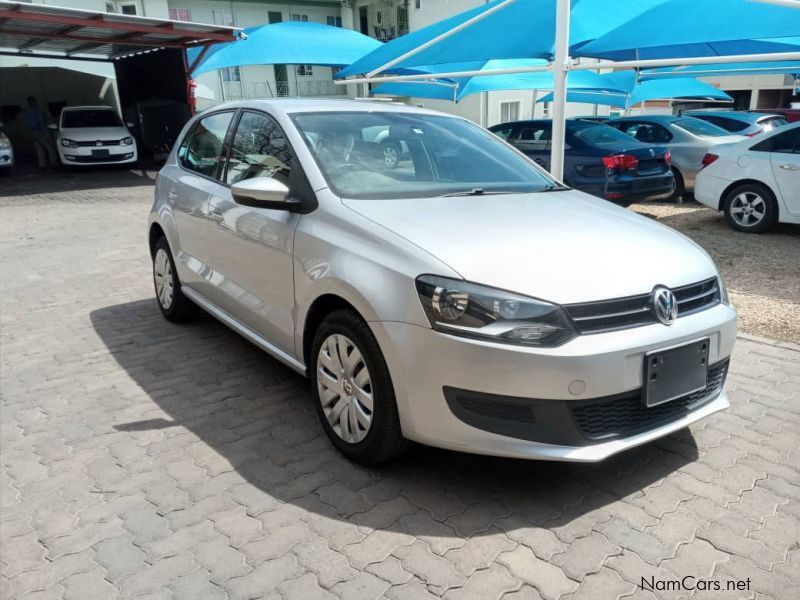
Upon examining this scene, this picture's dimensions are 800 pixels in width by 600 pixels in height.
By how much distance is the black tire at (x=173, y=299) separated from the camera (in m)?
4.91

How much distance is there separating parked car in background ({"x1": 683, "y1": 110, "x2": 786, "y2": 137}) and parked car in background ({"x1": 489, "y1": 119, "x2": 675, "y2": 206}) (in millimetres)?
4163

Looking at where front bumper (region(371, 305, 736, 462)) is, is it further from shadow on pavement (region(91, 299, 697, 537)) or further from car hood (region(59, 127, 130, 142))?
car hood (region(59, 127, 130, 142))

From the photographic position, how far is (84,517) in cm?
274

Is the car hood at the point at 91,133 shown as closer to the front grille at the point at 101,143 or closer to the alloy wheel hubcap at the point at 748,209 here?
the front grille at the point at 101,143

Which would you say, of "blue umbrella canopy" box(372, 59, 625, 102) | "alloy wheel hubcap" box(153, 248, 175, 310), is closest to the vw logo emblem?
"alloy wheel hubcap" box(153, 248, 175, 310)

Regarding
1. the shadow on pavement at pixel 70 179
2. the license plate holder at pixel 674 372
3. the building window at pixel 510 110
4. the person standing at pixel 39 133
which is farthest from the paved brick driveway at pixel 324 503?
the building window at pixel 510 110

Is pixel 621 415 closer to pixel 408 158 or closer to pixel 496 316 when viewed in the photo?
pixel 496 316

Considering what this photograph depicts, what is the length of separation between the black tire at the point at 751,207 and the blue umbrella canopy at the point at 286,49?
1181 cm

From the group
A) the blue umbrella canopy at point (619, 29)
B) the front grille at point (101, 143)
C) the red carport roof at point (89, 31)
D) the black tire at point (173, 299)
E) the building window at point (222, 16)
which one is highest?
the building window at point (222, 16)

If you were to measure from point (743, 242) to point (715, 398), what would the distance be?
567 centimetres

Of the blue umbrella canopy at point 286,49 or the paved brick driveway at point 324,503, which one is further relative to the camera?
the blue umbrella canopy at point 286,49

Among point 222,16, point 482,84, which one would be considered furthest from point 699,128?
point 222,16

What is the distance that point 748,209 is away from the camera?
8188mm

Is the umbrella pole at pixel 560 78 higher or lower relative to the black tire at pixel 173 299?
higher
